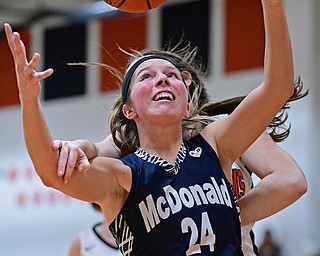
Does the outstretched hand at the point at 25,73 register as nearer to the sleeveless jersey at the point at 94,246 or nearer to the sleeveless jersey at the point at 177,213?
the sleeveless jersey at the point at 177,213

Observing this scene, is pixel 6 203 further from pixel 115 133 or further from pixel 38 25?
pixel 115 133

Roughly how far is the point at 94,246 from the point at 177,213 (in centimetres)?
336

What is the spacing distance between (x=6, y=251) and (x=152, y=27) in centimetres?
550

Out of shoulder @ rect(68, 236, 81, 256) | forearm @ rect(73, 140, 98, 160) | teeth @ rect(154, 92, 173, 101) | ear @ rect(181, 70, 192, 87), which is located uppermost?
ear @ rect(181, 70, 192, 87)

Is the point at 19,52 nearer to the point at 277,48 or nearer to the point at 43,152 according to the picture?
the point at 43,152

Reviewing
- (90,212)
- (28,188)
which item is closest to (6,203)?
(28,188)

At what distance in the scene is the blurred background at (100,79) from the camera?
1163cm

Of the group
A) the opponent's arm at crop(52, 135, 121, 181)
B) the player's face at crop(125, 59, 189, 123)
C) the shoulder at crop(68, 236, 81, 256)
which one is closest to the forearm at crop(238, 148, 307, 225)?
the player's face at crop(125, 59, 189, 123)

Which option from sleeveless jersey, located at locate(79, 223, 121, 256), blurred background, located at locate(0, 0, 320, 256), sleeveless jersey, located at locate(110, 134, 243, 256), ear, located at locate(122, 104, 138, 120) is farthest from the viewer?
blurred background, located at locate(0, 0, 320, 256)

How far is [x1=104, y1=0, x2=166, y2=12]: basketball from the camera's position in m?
3.75

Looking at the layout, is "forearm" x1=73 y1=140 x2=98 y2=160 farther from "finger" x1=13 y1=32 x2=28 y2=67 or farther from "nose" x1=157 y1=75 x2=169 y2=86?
"finger" x1=13 y1=32 x2=28 y2=67

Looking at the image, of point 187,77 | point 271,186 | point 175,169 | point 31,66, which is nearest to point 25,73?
point 31,66

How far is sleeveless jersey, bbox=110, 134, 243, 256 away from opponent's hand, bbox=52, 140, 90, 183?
33 cm

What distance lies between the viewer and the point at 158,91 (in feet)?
11.0
